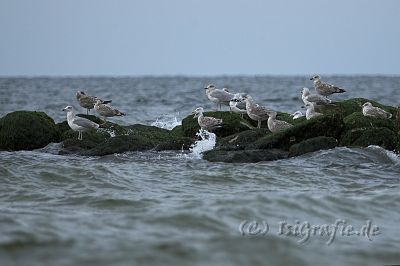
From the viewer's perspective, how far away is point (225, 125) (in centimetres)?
1694

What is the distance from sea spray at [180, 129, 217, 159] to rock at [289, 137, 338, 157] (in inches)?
71.6

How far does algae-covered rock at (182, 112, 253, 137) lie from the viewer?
55.5 feet

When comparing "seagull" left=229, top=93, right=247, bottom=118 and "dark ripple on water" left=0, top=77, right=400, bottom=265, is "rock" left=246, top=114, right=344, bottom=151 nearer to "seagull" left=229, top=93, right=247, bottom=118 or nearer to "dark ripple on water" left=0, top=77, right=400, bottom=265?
"dark ripple on water" left=0, top=77, right=400, bottom=265

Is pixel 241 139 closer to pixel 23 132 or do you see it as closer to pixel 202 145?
pixel 202 145

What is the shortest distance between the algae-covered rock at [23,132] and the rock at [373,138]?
642 cm

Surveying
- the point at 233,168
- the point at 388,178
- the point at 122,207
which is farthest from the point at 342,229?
the point at 233,168

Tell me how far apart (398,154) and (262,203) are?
490cm

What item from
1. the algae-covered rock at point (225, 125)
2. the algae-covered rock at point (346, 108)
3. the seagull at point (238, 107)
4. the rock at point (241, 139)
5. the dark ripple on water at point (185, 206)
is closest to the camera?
the dark ripple on water at point (185, 206)

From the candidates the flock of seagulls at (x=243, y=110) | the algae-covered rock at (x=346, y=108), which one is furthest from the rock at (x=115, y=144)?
the algae-covered rock at (x=346, y=108)

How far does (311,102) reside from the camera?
1769 centimetres

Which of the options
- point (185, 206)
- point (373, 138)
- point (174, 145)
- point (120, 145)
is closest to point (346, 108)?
point (373, 138)

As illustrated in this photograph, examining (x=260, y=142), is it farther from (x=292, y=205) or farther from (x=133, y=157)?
(x=292, y=205)

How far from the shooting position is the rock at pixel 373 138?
14070mm

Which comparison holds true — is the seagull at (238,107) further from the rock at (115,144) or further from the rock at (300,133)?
the rock at (300,133)
